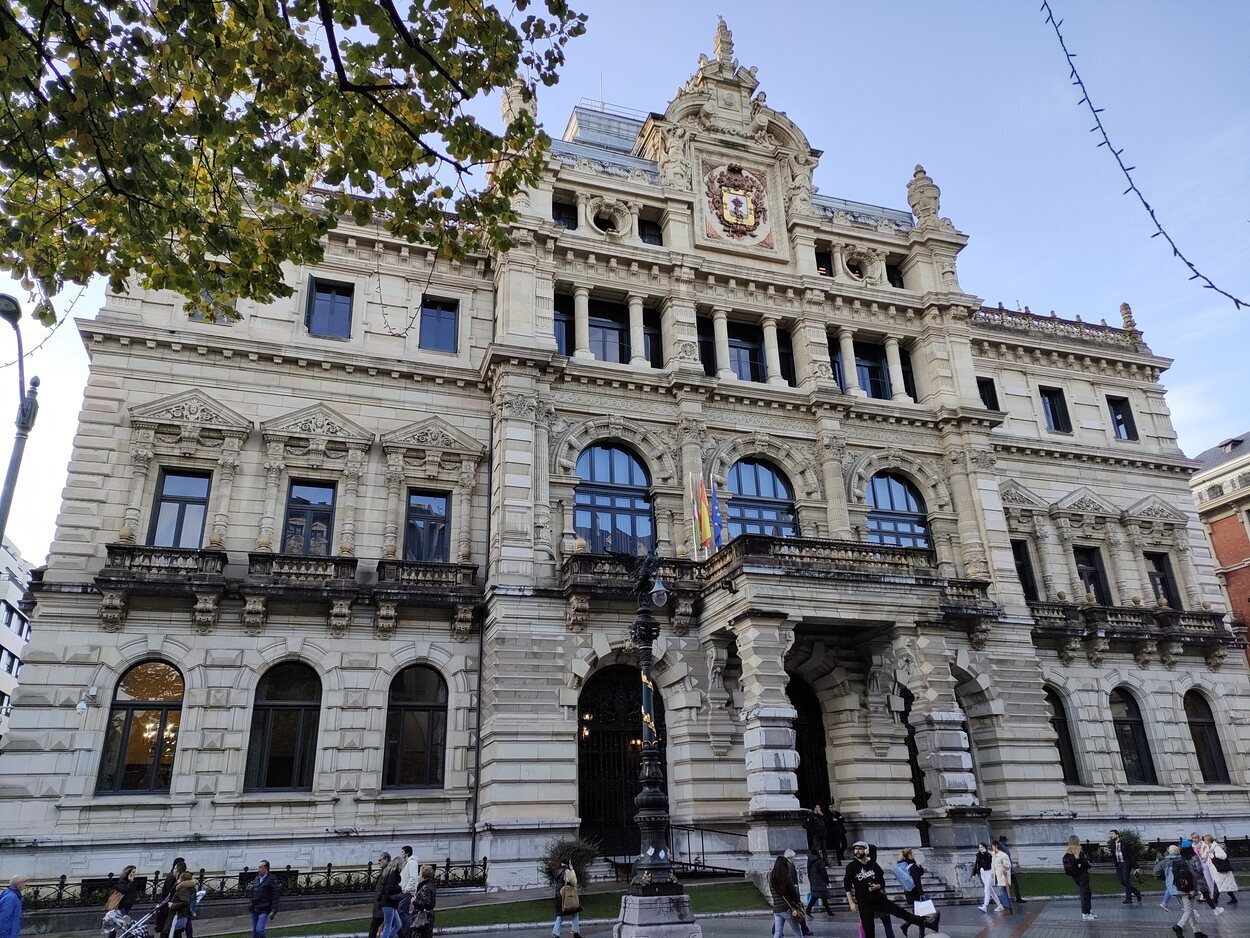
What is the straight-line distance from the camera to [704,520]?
87.5 feet

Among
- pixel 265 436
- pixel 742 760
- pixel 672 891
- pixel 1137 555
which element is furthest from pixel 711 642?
pixel 1137 555

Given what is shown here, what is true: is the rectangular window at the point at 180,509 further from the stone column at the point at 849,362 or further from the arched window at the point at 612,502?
the stone column at the point at 849,362

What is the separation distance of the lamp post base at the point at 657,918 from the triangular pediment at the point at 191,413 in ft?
59.4

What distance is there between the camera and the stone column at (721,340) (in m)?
30.8

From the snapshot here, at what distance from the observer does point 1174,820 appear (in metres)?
30.9

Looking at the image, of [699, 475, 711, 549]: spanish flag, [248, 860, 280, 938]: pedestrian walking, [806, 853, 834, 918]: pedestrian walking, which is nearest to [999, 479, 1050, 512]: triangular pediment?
[699, 475, 711, 549]: spanish flag

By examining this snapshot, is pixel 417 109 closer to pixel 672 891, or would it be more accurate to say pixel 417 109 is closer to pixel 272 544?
pixel 672 891

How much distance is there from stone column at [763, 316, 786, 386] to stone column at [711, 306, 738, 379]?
140 cm

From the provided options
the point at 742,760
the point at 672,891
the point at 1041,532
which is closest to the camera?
the point at 672,891

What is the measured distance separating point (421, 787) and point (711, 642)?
29.7 feet

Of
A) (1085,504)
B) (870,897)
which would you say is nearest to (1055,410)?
(1085,504)

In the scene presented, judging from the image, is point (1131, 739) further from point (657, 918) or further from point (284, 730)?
point (284, 730)

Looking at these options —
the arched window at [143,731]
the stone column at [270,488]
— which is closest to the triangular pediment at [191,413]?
the stone column at [270,488]

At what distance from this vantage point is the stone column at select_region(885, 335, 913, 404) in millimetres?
33094
